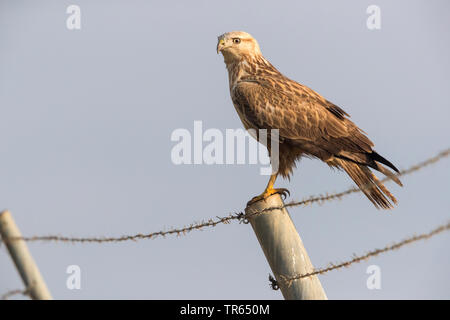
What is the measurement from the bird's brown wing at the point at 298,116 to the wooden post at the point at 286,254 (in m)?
3.14

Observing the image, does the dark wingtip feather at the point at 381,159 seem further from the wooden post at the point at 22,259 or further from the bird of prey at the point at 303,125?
the wooden post at the point at 22,259

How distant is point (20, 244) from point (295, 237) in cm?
172

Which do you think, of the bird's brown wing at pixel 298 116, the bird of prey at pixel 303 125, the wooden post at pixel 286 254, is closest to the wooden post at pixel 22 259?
the wooden post at pixel 286 254

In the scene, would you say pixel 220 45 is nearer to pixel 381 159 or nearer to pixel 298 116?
pixel 298 116

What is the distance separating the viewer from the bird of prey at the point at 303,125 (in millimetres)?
7234

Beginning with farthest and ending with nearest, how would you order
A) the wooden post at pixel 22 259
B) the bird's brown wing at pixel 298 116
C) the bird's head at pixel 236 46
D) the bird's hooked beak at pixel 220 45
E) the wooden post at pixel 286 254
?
1. the bird's head at pixel 236 46
2. the bird's hooked beak at pixel 220 45
3. the bird's brown wing at pixel 298 116
4. the wooden post at pixel 286 254
5. the wooden post at pixel 22 259

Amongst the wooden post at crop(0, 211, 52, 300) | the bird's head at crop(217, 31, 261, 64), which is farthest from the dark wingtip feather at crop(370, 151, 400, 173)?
the wooden post at crop(0, 211, 52, 300)

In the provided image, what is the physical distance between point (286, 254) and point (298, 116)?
12.0 ft

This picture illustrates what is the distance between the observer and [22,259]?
3.97m

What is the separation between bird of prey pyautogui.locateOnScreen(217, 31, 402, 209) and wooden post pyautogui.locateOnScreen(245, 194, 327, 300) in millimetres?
2476

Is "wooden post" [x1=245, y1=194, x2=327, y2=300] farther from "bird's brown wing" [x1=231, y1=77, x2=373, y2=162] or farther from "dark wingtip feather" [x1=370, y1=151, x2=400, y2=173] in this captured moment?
"bird's brown wing" [x1=231, y1=77, x2=373, y2=162]

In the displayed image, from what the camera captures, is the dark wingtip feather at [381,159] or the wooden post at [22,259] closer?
the wooden post at [22,259]
